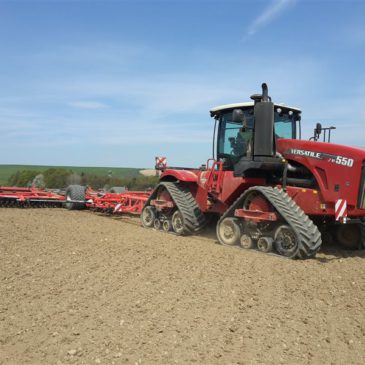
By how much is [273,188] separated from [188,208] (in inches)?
94.8

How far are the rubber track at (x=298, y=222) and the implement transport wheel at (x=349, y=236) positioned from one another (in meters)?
1.48

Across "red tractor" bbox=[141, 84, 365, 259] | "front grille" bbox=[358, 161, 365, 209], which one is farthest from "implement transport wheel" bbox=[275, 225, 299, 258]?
"front grille" bbox=[358, 161, 365, 209]

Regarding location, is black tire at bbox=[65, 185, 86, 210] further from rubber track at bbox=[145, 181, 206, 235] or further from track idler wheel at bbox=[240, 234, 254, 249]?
track idler wheel at bbox=[240, 234, 254, 249]

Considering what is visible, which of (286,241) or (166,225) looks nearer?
(286,241)

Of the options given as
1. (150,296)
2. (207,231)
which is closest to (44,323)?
(150,296)

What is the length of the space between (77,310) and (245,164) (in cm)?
472

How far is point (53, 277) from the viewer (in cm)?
556

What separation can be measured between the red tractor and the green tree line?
36.7ft

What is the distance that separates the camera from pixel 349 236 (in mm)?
8273

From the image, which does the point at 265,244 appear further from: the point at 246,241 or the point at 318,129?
the point at 318,129

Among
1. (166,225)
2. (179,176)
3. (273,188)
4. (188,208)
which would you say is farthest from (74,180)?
(273,188)

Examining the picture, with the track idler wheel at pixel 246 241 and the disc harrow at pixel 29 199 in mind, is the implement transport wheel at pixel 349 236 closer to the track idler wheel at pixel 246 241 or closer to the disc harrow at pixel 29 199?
the track idler wheel at pixel 246 241

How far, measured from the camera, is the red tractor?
7148mm

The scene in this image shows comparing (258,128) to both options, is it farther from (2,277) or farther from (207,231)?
(2,277)
